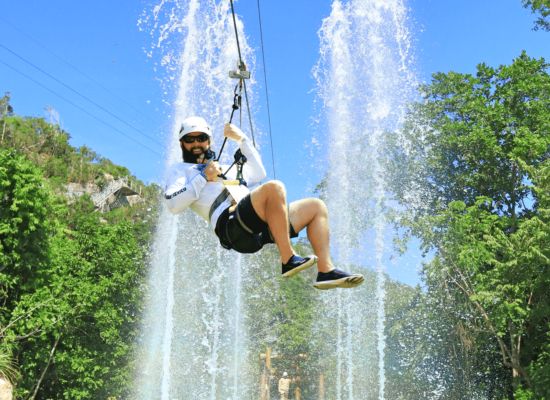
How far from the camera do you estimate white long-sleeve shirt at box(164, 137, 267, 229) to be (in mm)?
3598

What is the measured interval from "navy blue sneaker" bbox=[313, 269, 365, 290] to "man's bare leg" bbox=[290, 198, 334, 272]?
0.40 feet

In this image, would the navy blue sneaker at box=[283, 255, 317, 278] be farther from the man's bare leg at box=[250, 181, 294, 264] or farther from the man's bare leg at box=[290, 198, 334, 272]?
the man's bare leg at box=[290, 198, 334, 272]

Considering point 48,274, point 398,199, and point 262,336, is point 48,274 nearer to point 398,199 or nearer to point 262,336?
point 262,336

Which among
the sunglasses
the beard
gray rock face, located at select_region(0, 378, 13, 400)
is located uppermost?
the sunglasses

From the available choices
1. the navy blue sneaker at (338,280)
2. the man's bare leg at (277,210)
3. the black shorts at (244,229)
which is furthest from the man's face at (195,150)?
the navy blue sneaker at (338,280)

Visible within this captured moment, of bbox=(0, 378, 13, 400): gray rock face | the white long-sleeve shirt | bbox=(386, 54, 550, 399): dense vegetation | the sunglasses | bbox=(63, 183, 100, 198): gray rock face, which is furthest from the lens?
bbox=(63, 183, 100, 198): gray rock face

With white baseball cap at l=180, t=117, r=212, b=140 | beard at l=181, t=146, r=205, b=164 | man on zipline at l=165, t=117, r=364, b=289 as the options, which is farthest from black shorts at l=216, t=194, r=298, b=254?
white baseball cap at l=180, t=117, r=212, b=140

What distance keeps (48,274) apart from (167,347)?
17.4ft

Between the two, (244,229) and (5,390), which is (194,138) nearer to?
(244,229)

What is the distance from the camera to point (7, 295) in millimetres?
16250

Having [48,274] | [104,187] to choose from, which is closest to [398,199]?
[48,274]

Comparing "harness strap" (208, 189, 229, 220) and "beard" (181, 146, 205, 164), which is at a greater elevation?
"beard" (181, 146, 205, 164)

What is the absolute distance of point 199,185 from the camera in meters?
3.63

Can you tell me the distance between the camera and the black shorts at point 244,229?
336 centimetres
